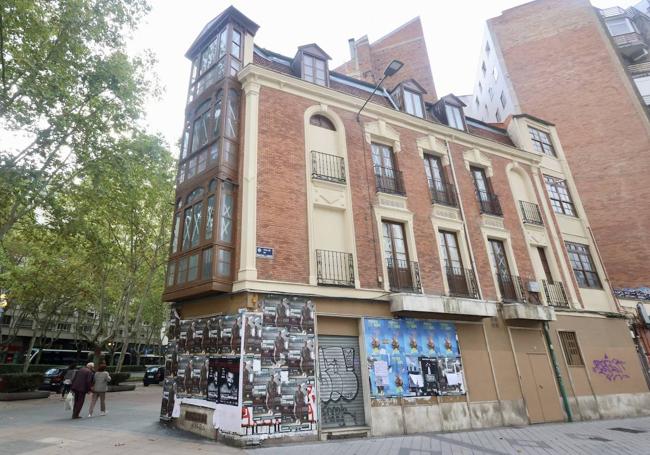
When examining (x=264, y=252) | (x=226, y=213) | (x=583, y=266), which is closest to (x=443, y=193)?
(x=583, y=266)

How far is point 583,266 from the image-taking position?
15930 mm

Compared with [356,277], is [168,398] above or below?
below

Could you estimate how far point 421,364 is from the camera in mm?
10445

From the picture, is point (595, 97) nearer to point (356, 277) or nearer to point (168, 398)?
point (356, 277)

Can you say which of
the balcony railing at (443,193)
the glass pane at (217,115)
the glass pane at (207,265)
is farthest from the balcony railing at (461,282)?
the glass pane at (217,115)

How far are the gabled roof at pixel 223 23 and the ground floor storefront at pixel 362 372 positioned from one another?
31.3ft

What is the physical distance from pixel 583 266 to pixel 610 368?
4.32 meters

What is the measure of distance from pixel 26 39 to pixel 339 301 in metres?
14.1

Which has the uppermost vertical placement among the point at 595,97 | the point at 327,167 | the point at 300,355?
the point at 595,97

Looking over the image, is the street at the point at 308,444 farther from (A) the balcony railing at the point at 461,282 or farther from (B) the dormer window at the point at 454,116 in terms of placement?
(B) the dormer window at the point at 454,116

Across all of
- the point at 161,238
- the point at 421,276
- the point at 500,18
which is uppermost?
the point at 500,18

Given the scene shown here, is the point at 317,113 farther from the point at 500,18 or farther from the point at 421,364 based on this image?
the point at 500,18

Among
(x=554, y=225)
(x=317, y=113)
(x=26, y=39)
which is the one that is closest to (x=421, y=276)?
(x=317, y=113)

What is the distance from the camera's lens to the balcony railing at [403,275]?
1120 cm
